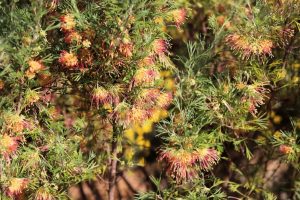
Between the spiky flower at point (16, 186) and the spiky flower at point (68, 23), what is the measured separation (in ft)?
2.32

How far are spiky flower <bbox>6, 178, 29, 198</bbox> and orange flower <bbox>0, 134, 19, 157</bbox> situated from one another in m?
0.12

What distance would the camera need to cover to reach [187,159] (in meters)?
2.33

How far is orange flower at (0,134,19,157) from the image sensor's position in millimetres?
2133

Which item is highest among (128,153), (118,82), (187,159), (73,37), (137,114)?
(73,37)

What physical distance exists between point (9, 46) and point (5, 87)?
25 centimetres

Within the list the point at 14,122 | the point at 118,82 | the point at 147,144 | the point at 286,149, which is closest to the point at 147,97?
the point at 118,82

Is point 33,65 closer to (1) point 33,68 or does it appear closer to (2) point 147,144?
(1) point 33,68

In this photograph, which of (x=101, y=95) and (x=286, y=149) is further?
(x=286, y=149)

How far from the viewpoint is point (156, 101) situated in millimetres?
2389

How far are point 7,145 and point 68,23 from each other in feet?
1.97

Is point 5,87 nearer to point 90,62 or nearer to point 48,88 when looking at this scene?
point 48,88

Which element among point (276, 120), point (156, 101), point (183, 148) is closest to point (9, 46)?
point (156, 101)

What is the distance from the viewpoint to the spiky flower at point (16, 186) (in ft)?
7.12

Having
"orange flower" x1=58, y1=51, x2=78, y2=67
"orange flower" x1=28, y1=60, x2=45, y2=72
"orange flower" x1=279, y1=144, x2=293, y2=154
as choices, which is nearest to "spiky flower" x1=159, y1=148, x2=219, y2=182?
"orange flower" x1=279, y1=144, x2=293, y2=154
